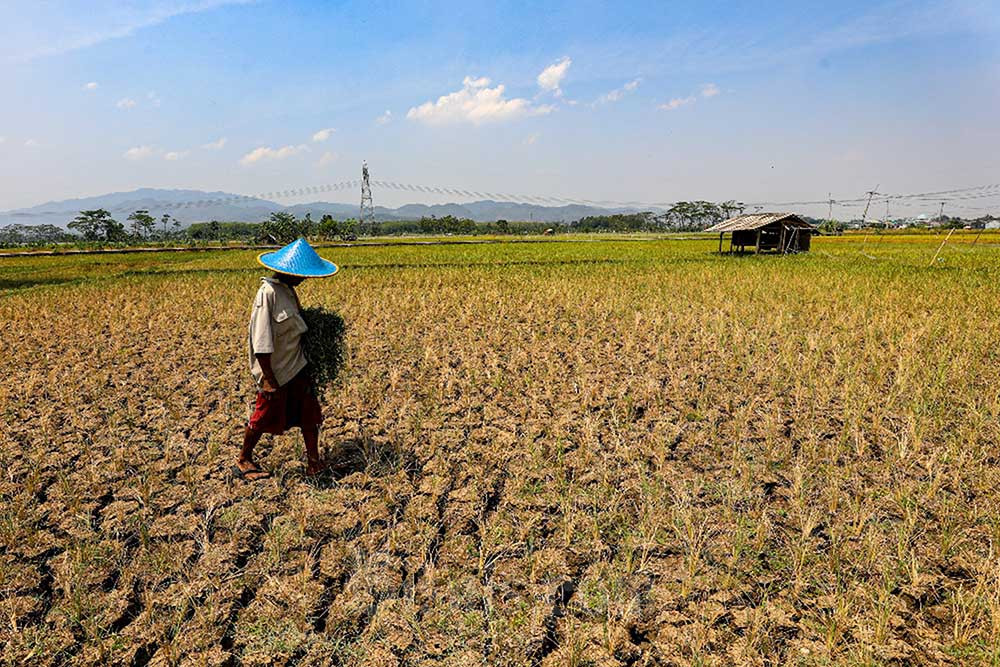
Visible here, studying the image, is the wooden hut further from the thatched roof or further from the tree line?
the tree line

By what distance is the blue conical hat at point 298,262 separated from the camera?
3.49 m

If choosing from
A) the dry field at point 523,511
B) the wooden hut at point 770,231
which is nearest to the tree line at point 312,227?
the wooden hut at point 770,231

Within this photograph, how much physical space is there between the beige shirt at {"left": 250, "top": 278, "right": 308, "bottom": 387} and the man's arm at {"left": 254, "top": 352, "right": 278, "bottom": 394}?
0.03 m

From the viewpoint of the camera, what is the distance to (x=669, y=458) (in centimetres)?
422

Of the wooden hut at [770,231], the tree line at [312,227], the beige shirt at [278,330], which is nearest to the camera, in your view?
the beige shirt at [278,330]

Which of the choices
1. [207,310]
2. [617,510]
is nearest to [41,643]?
[617,510]

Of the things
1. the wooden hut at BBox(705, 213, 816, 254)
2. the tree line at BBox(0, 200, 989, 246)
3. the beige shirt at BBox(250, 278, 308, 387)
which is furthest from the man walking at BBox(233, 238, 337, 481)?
the tree line at BBox(0, 200, 989, 246)

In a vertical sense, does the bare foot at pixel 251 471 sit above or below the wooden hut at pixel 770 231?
below

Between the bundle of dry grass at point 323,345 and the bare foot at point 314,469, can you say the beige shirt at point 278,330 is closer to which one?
the bundle of dry grass at point 323,345

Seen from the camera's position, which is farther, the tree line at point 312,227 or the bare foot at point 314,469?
the tree line at point 312,227

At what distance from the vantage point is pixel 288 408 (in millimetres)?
3766

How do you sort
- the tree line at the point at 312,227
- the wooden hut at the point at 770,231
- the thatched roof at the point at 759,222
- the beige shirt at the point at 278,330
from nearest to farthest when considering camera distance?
the beige shirt at the point at 278,330
the thatched roof at the point at 759,222
the wooden hut at the point at 770,231
the tree line at the point at 312,227

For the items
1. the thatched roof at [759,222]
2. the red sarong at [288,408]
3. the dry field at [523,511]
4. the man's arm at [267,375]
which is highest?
the thatched roof at [759,222]

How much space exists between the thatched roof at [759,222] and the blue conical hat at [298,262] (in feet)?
89.4
